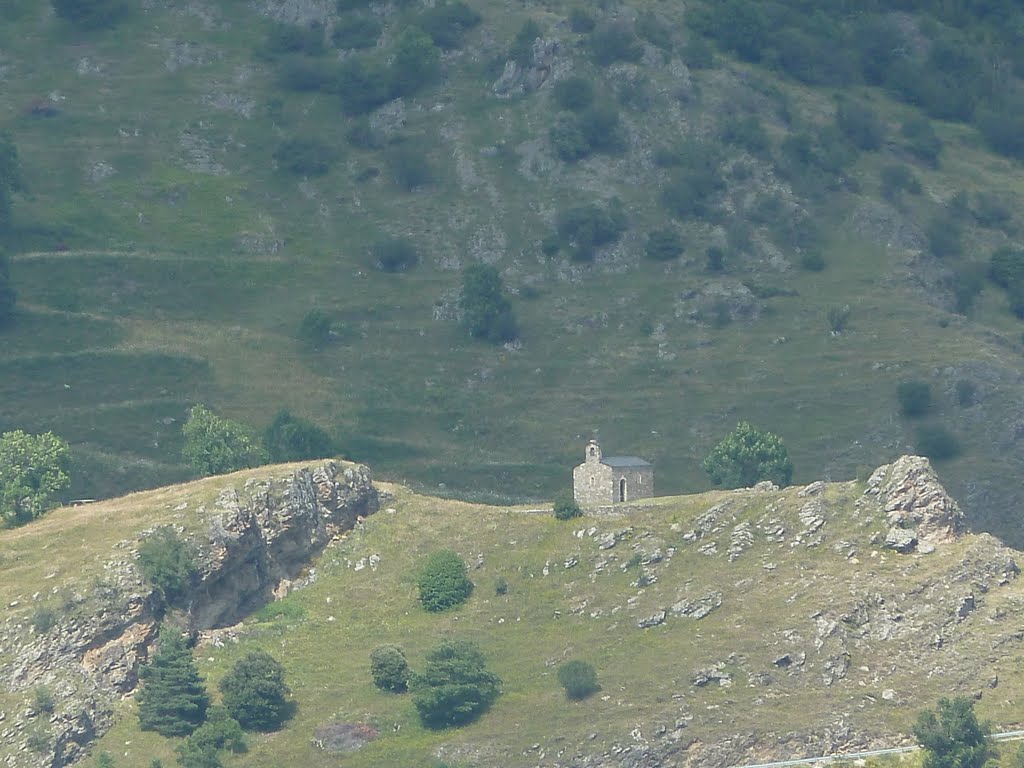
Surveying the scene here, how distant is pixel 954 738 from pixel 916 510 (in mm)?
21427

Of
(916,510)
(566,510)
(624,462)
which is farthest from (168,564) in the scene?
(916,510)

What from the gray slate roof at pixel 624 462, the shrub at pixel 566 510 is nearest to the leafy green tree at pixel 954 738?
the shrub at pixel 566 510

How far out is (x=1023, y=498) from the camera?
195 m

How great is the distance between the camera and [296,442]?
595ft

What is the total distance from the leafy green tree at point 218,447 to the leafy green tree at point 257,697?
117 feet

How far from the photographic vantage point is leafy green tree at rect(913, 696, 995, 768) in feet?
408

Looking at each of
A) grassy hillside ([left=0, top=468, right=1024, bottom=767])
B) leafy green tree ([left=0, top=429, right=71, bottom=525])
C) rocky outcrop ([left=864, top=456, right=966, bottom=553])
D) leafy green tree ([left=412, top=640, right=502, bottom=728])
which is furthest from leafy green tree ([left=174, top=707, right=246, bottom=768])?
rocky outcrop ([left=864, top=456, right=966, bottom=553])

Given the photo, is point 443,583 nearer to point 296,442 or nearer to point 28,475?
point 28,475

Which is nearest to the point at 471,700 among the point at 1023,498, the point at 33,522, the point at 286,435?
the point at 33,522

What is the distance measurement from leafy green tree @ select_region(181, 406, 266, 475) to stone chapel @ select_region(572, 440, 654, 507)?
26.2 m

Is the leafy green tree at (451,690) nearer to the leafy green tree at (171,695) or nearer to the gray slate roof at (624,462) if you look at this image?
the leafy green tree at (171,695)

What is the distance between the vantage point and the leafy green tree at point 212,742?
431ft

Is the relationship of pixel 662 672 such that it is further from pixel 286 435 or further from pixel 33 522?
pixel 286 435

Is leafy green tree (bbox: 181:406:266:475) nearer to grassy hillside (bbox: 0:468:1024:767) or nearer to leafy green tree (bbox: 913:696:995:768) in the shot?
grassy hillside (bbox: 0:468:1024:767)
